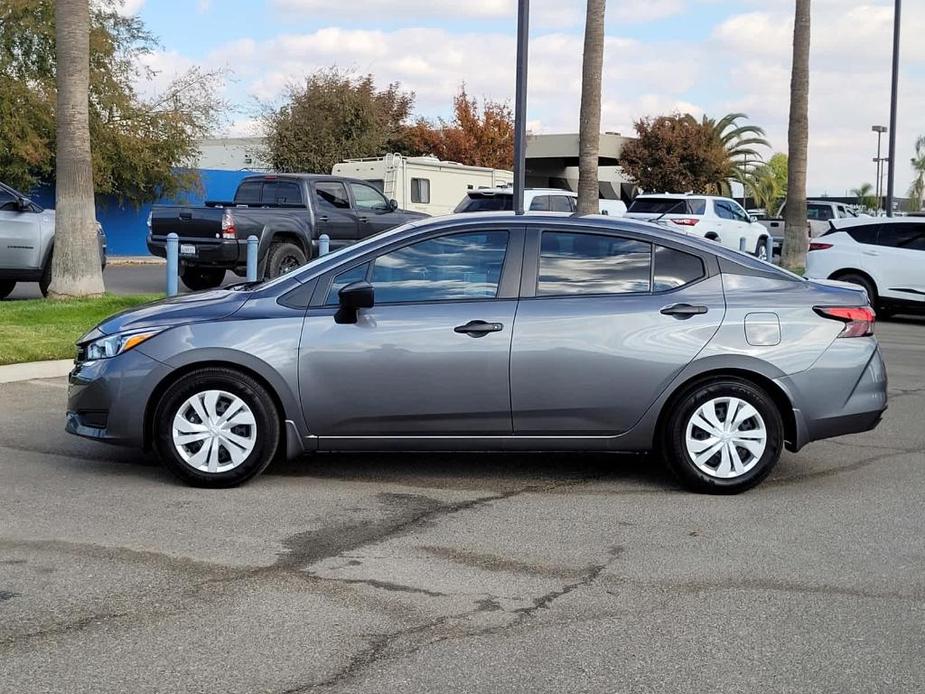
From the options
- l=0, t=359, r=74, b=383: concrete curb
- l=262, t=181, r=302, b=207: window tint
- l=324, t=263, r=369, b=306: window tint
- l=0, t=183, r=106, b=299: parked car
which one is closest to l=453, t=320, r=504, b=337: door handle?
l=324, t=263, r=369, b=306: window tint

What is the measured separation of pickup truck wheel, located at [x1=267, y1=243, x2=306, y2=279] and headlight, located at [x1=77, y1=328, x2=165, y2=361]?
11.2 m

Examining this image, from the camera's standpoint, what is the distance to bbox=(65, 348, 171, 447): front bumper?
7.02 m

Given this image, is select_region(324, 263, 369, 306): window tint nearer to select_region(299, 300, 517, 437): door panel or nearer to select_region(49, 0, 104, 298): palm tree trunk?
select_region(299, 300, 517, 437): door panel

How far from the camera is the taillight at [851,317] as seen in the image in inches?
284

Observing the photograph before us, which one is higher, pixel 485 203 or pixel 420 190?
pixel 420 190

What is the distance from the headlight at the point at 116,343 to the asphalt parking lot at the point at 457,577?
780 mm

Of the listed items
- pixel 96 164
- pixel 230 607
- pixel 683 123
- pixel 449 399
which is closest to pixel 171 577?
pixel 230 607

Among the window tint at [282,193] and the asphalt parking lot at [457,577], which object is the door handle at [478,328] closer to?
the asphalt parking lot at [457,577]

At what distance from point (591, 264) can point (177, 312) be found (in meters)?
2.50

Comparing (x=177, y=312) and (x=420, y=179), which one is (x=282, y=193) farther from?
(x=177, y=312)

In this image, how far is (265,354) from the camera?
6988 millimetres

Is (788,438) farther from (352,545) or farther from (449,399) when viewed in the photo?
(352,545)

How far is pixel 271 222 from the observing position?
1878 centimetres

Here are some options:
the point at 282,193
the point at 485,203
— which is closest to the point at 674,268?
the point at 282,193
